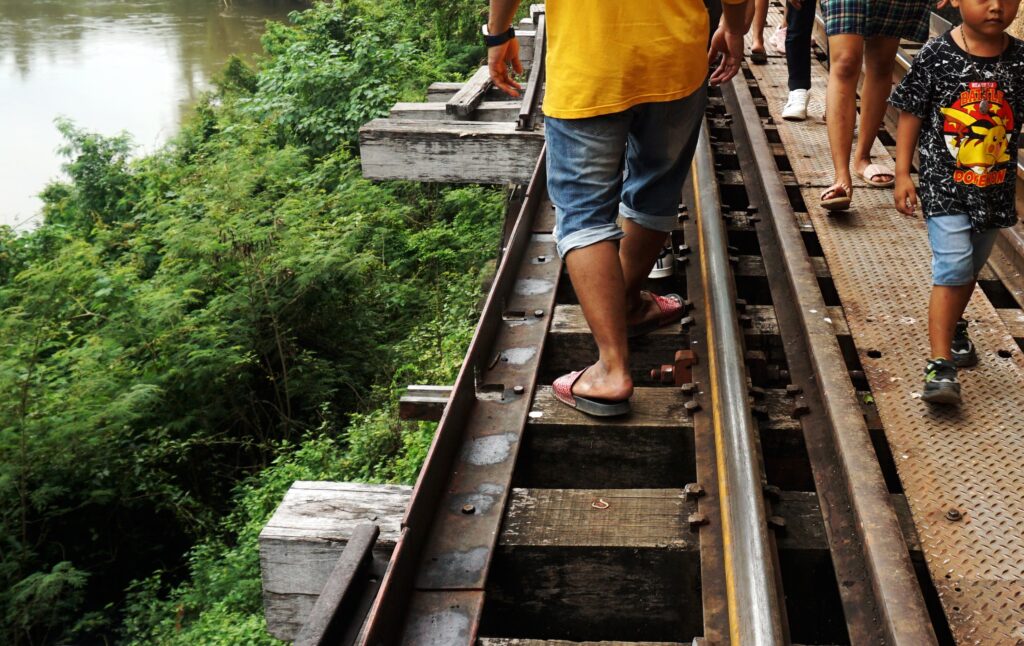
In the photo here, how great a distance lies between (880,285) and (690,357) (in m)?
1.15

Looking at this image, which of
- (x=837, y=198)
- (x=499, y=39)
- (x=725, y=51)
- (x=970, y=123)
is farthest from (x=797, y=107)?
(x=499, y=39)

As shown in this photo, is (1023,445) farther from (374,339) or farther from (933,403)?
(374,339)

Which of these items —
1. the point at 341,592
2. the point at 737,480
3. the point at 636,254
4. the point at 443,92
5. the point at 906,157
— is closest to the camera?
the point at 341,592

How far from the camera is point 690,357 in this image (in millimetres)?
3012

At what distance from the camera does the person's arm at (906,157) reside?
2.97m

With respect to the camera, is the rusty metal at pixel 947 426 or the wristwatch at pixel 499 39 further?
the wristwatch at pixel 499 39

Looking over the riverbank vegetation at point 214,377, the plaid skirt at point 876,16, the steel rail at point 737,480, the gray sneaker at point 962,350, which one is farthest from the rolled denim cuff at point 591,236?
the riverbank vegetation at point 214,377

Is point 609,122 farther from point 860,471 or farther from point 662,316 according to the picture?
point 860,471

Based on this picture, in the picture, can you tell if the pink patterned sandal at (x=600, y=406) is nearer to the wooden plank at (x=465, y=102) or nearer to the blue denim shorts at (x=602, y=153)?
the blue denim shorts at (x=602, y=153)

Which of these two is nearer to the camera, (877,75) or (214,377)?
(877,75)

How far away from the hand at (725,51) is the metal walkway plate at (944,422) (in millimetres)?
992

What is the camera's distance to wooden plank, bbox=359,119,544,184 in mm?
5574

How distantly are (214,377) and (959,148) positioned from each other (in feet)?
21.8

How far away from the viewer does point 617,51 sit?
8.34 ft
